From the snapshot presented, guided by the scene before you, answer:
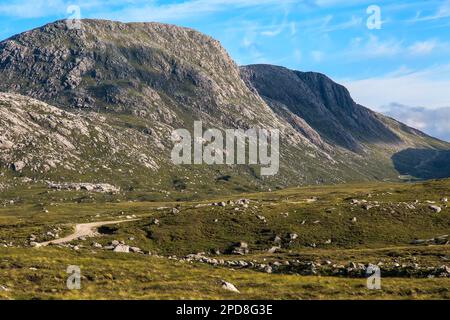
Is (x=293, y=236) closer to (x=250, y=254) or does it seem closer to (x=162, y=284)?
(x=250, y=254)

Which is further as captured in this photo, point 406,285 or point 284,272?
point 284,272

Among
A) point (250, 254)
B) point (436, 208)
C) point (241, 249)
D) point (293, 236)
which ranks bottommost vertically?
point (250, 254)

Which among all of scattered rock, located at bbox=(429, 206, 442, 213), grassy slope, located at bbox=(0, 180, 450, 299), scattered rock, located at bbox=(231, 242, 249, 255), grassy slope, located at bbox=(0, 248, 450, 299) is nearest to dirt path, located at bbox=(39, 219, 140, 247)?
grassy slope, located at bbox=(0, 180, 450, 299)

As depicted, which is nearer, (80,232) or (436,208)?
(80,232)

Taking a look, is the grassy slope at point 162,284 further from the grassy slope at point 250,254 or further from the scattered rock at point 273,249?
the scattered rock at point 273,249

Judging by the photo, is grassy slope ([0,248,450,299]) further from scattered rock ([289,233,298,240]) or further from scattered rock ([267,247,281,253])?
scattered rock ([289,233,298,240])

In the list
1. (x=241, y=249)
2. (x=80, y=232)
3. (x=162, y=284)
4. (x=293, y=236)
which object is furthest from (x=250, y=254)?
(x=162, y=284)

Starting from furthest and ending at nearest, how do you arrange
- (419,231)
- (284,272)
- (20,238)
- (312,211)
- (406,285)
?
(312,211), (419,231), (20,238), (284,272), (406,285)
